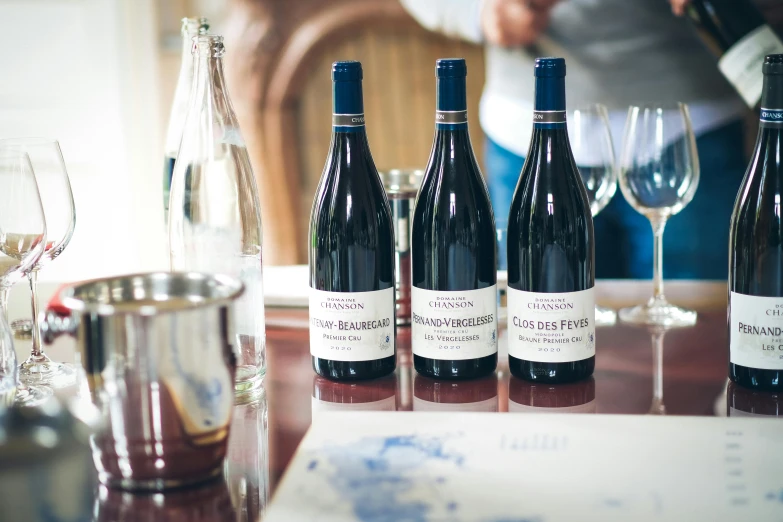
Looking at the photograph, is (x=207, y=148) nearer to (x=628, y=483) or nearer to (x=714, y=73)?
(x=628, y=483)

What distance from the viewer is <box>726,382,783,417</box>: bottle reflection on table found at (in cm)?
71

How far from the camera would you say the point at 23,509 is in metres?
0.53

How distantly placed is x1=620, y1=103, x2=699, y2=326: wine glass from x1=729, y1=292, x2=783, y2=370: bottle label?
0.25 metres

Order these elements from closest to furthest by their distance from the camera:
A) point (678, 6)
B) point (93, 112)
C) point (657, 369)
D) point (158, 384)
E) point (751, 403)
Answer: point (158, 384) → point (751, 403) → point (657, 369) → point (678, 6) → point (93, 112)

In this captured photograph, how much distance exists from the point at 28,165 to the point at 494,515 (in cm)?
50

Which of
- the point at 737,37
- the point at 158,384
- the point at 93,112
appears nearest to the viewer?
the point at 158,384

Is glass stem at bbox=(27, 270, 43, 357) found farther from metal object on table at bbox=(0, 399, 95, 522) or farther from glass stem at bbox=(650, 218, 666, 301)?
glass stem at bbox=(650, 218, 666, 301)

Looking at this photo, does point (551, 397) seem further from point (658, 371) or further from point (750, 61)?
point (750, 61)

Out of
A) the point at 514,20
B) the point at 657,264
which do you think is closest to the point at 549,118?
the point at 657,264

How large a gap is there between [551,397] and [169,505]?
34 centimetres

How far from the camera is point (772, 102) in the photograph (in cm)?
75

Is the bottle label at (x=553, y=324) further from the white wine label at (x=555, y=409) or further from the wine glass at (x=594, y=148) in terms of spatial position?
the wine glass at (x=594, y=148)

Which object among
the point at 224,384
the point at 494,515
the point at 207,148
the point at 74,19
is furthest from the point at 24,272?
A: the point at 74,19

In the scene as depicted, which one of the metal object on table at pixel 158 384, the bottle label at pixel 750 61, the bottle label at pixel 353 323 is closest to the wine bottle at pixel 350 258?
the bottle label at pixel 353 323
